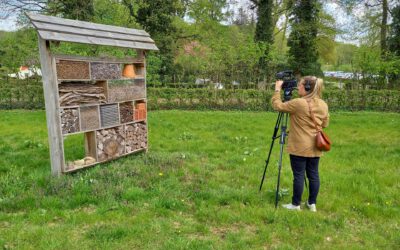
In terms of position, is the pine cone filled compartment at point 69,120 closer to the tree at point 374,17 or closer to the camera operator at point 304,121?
the camera operator at point 304,121

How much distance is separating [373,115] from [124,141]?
1051 cm

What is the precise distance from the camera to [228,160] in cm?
704

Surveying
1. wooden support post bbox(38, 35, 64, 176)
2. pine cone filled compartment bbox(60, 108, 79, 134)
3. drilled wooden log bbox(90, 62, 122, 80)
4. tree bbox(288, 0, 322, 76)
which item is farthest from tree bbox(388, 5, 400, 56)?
wooden support post bbox(38, 35, 64, 176)

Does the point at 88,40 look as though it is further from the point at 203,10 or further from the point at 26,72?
the point at 203,10

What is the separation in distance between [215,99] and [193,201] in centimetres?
1037

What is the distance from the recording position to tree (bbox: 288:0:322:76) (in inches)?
825

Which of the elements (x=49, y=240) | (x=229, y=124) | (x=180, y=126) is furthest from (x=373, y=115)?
(x=49, y=240)

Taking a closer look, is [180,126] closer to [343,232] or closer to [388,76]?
[343,232]

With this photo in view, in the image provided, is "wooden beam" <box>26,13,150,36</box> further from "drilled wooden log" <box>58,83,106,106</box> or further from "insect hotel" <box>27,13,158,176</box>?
"drilled wooden log" <box>58,83,106,106</box>

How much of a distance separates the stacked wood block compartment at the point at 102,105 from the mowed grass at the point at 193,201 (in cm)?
33

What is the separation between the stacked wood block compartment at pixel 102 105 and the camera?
5594mm

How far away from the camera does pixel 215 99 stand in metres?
15.0

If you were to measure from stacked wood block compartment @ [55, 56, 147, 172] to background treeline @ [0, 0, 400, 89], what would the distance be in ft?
24.1

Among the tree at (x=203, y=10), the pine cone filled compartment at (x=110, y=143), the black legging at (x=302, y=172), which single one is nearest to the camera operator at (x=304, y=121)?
the black legging at (x=302, y=172)
